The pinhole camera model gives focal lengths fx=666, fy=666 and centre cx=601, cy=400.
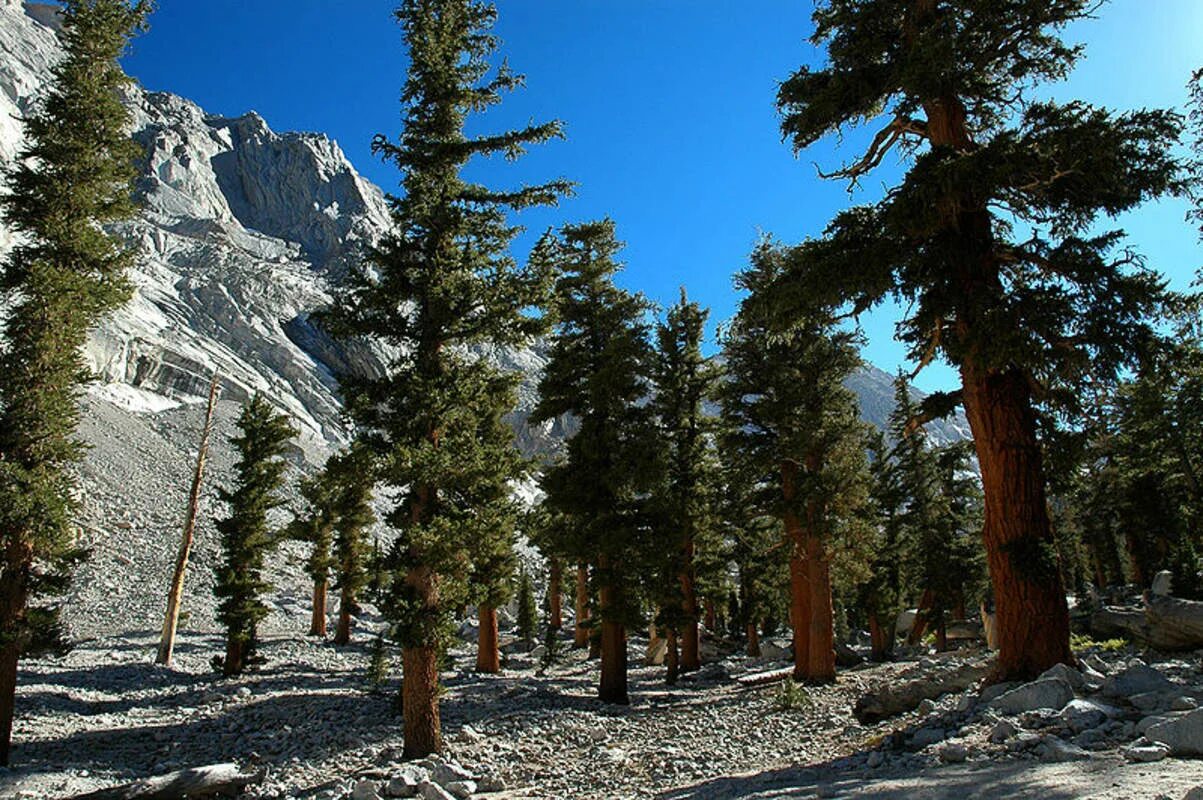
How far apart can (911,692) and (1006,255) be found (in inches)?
295

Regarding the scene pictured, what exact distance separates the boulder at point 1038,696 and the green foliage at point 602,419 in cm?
1170

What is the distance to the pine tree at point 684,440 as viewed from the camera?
72.9ft

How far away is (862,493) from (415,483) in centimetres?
1289

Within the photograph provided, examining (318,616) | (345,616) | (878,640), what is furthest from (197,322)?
(878,640)

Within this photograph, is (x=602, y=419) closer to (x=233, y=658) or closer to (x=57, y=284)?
(x=57, y=284)

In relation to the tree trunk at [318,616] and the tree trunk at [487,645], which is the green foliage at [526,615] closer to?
the tree trunk at [318,616]

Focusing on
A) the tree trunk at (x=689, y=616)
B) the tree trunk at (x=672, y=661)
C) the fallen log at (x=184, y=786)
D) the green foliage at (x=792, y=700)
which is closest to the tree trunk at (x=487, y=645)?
the tree trunk at (x=672, y=661)

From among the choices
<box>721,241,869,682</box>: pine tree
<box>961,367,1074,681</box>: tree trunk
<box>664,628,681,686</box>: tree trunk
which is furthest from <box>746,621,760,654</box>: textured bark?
<box>961,367,1074,681</box>: tree trunk

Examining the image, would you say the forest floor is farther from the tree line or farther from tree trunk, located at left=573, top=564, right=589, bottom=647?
tree trunk, located at left=573, top=564, right=589, bottom=647

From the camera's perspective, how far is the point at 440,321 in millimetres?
13586

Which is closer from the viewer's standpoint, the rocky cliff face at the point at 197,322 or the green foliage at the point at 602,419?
the green foliage at the point at 602,419

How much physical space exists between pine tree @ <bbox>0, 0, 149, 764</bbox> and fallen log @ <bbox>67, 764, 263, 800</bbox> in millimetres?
4897

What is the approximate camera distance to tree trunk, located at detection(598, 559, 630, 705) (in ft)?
60.2

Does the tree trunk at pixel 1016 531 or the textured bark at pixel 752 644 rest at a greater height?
the tree trunk at pixel 1016 531
